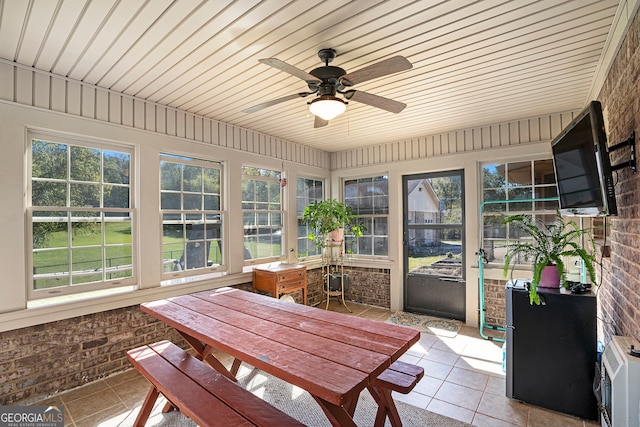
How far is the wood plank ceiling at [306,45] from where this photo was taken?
1.88 m

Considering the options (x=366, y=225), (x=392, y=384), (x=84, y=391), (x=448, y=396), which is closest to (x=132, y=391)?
(x=84, y=391)

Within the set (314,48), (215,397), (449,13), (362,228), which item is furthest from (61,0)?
(362,228)

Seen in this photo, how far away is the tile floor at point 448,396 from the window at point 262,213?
2045 mm

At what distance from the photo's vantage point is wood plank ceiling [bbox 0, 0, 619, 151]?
188cm

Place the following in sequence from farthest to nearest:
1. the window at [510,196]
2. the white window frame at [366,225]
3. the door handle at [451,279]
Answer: the white window frame at [366,225] → the door handle at [451,279] → the window at [510,196]

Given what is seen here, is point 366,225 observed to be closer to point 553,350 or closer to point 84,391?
point 553,350

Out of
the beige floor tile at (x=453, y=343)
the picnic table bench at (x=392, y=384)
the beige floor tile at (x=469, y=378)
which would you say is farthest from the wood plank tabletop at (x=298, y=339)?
the beige floor tile at (x=453, y=343)

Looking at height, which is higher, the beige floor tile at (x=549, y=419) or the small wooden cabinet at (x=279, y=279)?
the small wooden cabinet at (x=279, y=279)

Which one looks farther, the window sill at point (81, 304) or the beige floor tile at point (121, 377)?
the beige floor tile at point (121, 377)

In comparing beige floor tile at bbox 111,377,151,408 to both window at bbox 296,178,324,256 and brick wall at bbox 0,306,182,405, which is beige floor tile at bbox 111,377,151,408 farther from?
window at bbox 296,178,324,256

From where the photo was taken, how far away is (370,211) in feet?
17.8

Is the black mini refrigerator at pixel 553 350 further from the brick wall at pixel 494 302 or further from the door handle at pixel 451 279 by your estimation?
the door handle at pixel 451 279

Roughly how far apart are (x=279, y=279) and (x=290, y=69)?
110 inches

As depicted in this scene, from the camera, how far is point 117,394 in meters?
2.70
